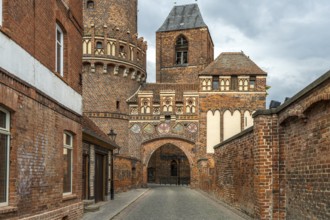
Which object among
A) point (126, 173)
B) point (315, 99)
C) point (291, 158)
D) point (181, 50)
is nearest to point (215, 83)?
point (181, 50)

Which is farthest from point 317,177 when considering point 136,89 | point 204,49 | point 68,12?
point 204,49

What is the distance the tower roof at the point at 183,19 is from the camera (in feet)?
165

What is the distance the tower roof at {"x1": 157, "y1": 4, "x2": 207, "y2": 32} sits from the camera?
50.4 m

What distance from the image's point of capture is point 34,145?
990 centimetres

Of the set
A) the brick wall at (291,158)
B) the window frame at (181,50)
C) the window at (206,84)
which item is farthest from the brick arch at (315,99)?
the window frame at (181,50)

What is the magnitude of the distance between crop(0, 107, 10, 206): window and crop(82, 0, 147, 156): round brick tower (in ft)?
105

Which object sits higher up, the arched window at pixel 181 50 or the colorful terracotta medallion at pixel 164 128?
the arched window at pixel 181 50

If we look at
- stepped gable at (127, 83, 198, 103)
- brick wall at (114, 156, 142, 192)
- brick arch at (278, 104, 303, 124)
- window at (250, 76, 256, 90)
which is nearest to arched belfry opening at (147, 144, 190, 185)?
stepped gable at (127, 83, 198, 103)

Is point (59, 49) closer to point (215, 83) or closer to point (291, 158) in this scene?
point (291, 158)

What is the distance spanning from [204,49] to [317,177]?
1583 inches

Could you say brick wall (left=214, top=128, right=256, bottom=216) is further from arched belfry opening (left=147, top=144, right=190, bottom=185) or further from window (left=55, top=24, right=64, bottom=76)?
arched belfry opening (left=147, top=144, right=190, bottom=185)

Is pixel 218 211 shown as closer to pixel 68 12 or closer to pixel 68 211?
pixel 68 211

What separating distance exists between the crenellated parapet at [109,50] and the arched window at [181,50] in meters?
8.75

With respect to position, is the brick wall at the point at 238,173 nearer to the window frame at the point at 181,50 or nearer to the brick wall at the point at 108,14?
the brick wall at the point at 108,14
